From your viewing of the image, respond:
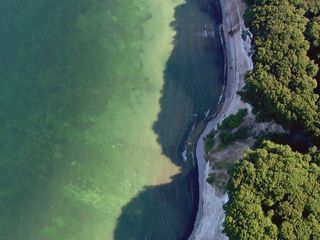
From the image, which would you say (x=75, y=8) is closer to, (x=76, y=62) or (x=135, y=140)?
(x=76, y=62)

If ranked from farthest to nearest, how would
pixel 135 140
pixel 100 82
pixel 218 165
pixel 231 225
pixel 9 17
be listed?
pixel 9 17, pixel 100 82, pixel 135 140, pixel 218 165, pixel 231 225

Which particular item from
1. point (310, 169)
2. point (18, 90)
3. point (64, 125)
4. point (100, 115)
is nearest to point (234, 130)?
point (310, 169)

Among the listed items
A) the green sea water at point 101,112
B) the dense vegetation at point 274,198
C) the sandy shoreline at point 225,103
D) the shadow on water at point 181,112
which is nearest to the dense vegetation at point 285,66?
the sandy shoreline at point 225,103

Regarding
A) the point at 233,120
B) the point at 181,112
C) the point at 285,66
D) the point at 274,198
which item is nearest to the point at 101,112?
the point at 181,112

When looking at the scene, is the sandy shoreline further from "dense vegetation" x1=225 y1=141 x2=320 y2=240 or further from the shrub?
"dense vegetation" x1=225 y1=141 x2=320 y2=240

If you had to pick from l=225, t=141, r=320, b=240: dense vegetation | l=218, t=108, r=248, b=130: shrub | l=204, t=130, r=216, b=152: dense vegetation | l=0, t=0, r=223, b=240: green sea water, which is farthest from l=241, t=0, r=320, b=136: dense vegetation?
l=0, t=0, r=223, b=240: green sea water

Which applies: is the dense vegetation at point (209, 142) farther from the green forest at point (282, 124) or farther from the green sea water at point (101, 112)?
the green forest at point (282, 124)
